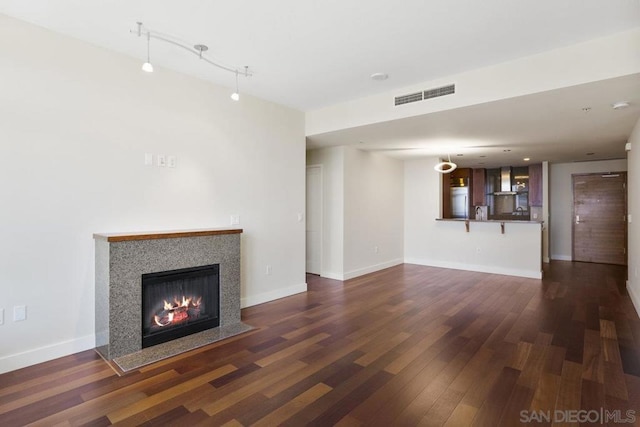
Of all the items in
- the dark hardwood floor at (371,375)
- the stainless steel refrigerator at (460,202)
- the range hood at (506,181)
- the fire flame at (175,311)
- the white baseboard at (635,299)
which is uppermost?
the range hood at (506,181)

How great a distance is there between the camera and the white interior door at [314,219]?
247 inches

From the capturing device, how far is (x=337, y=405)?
2188 mm

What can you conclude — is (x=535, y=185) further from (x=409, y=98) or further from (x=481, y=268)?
(x=409, y=98)

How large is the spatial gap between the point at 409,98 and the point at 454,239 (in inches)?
162

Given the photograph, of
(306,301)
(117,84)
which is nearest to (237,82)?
(117,84)

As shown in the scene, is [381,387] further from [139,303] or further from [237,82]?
[237,82]

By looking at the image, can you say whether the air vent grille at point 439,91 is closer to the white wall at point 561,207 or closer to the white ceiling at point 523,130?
the white ceiling at point 523,130

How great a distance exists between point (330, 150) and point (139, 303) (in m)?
4.07

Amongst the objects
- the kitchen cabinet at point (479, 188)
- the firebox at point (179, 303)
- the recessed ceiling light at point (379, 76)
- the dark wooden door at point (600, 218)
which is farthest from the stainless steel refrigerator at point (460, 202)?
the firebox at point (179, 303)

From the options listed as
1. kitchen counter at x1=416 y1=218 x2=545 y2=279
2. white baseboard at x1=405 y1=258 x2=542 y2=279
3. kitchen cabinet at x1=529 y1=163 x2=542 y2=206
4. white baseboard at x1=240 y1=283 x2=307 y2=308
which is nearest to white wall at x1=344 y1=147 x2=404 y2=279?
white baseboard at x1=405 y1=258 x2=542 y2=279

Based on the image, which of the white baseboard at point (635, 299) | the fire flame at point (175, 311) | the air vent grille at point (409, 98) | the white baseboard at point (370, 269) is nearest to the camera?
the fire flame at point (175, 311)

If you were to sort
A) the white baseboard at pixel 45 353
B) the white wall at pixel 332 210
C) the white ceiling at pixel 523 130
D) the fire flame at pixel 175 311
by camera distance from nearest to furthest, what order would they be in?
the white baseboard at pixel 45 353
the fire flame at pixel 175 311
the white ceiling at pixel 523 130
the white wall at pixel 332 210

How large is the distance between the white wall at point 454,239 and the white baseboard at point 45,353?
6.34m

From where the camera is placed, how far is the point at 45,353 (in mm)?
2818
